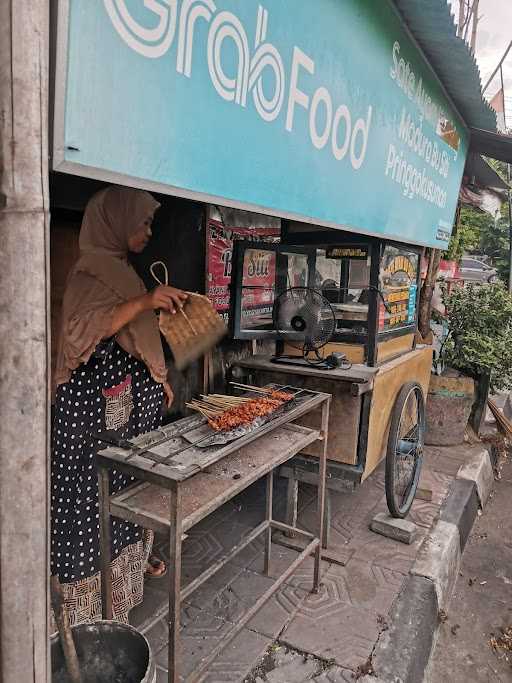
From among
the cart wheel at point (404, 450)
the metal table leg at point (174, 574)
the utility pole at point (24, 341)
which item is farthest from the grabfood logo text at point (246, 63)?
the cart wheel at point (404, 450)

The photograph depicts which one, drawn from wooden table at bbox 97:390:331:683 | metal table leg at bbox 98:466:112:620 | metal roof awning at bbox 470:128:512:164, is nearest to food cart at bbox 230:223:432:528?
wooden table at bbox 97:390:331:683

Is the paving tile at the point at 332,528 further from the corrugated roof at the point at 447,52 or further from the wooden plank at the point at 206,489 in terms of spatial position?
the corrugated roof at the point at 447,52

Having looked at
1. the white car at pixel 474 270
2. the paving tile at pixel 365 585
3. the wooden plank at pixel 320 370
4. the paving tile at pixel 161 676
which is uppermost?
the white car at pixel 474 270

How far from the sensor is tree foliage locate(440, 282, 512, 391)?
620 centimetres

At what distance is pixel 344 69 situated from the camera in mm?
2611

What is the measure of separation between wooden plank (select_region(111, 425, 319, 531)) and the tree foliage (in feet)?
13.5

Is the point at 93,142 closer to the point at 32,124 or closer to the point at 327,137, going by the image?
the point at 32,124

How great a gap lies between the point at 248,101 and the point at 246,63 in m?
0.13

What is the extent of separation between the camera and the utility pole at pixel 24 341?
1091 millimetres

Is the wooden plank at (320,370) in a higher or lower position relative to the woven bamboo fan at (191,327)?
lower

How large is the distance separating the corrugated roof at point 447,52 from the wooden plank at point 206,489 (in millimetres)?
2600

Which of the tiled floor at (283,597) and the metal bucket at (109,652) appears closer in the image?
the metal bucket at (109,652)

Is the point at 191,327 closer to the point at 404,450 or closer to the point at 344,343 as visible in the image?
the point at 344,343

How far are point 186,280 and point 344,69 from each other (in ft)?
5.62
